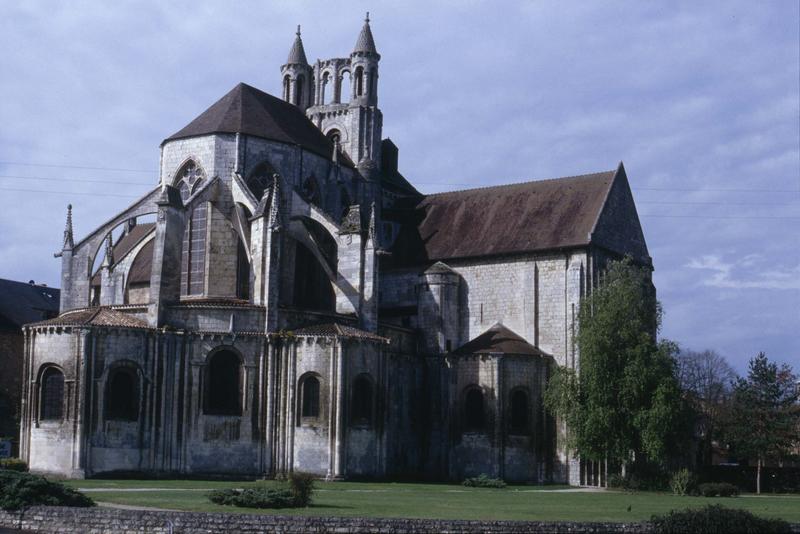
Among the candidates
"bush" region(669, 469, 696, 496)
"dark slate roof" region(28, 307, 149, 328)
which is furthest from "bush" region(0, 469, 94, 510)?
"bush" region(669, 469, 696, 496)

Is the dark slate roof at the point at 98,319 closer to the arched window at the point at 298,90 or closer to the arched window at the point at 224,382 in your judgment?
the arched window at the point at 224,382

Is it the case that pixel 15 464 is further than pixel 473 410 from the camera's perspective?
No

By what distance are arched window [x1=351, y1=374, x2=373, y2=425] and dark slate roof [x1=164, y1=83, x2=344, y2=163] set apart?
48.5 feet

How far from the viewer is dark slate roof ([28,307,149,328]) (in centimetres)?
5359

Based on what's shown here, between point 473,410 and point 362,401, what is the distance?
808cm

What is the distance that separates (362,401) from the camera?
58.0m

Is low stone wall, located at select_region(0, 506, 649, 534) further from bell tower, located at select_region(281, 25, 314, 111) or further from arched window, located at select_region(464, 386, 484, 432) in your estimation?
bell tower, located at select_region(281, 25, 314, 111)

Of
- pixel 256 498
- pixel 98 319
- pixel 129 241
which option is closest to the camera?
pixel 256 498

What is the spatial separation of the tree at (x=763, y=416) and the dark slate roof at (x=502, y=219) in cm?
1625

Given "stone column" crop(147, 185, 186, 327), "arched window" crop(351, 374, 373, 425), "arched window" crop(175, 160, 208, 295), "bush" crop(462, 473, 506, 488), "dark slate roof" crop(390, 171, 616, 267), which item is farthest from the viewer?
"dark slate roof" crop(390, 171, 616, 267)

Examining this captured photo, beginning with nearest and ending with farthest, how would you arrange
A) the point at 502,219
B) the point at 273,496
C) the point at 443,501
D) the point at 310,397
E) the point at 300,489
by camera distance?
the point at 273,496 → the point at 300,489 → the point at 443,501 → the point at 310,397 → the point at 502,219

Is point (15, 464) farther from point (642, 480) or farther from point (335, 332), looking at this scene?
point (642, 480)

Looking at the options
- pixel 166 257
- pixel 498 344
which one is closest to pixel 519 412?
pixel 498 344

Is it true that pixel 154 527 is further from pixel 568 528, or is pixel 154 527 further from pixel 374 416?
pixel 374 416
